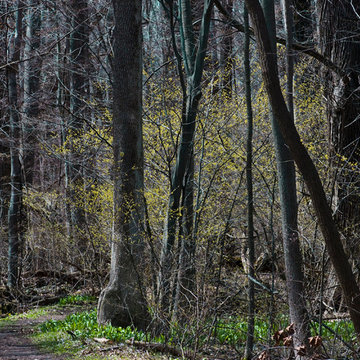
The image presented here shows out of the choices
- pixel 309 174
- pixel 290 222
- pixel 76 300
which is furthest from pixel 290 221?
pixel 76 300

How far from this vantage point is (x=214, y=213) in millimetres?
11078

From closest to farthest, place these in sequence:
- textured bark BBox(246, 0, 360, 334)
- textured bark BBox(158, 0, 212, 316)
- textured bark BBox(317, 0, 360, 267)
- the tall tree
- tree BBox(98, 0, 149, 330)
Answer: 1. textured bark BBox(246, 0, 360, 334)
2. tree BBox(98, 0, 149, 330)
3. textured bark BBox(158, 0, 212, 316)
4. textured bark BBox(317, 0, 360, 267)
5. the tall tree

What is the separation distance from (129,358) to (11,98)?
334 inches

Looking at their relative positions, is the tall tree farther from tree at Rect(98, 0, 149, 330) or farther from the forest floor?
tree at Rect(98, 0, 149, 330)

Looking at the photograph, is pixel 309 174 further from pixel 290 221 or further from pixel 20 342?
pixel 20 342

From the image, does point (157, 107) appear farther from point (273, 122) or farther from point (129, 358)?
point (129, 358)

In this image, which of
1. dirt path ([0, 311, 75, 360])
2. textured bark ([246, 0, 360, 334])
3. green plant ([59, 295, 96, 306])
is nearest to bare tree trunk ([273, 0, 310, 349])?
textured bark ([246, 0, 360, 334])

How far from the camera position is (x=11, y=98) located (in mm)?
13461

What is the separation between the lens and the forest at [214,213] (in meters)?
6.84

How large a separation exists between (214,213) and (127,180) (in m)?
2.54

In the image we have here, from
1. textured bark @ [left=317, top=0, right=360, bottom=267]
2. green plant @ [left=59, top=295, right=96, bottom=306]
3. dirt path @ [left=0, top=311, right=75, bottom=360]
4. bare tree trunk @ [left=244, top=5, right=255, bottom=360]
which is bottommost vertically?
green plant @ [left=59, top=295, right=96, bottom=306]

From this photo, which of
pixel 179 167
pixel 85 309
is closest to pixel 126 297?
pixel 179 167

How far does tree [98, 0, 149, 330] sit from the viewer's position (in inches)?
350

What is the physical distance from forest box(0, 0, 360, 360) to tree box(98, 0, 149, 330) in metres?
0.02
